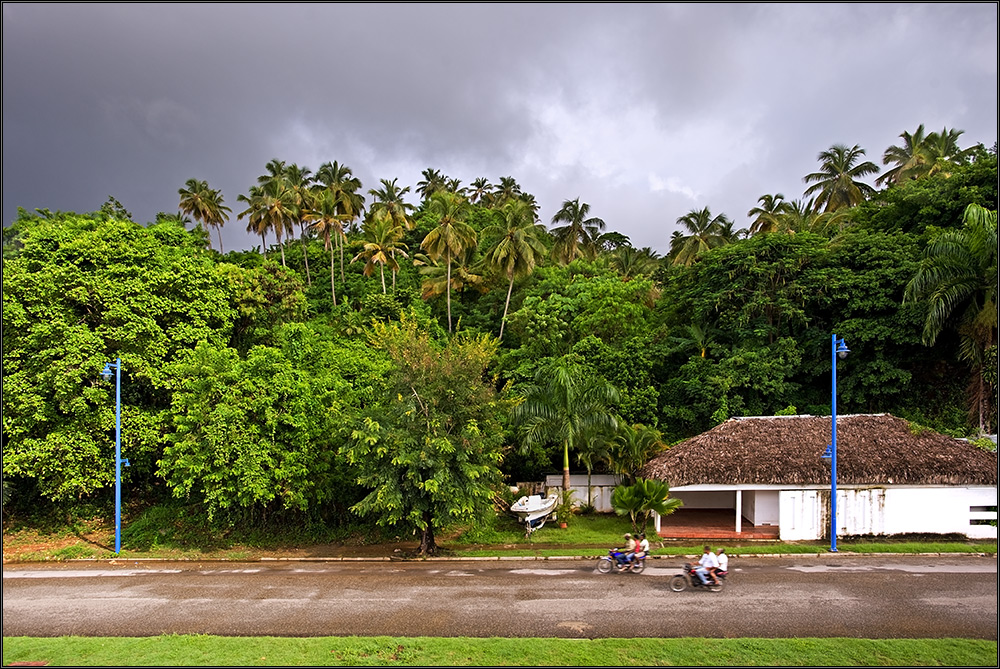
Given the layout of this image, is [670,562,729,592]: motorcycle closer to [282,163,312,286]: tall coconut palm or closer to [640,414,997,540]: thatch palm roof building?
[640,414,997,540]: thatch palm roof building

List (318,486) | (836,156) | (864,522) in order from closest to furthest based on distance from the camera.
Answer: (864,522), (318,486), (836,156)

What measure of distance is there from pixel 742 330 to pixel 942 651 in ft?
64.9

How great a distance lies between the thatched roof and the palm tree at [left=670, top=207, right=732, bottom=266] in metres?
24.4

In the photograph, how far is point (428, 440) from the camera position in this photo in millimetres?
18844

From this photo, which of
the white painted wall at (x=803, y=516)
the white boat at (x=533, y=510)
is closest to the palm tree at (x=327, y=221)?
the white boat at (x=533, y=510)

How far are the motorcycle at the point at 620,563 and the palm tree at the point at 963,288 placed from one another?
1499 centimetres

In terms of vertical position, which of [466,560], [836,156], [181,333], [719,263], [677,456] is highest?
[836,156]

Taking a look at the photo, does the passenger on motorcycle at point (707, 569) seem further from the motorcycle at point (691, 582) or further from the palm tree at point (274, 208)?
the palm tree at point (274, 208)

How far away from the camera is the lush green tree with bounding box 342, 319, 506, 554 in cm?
1884

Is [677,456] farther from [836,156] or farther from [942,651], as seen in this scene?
[836,156]

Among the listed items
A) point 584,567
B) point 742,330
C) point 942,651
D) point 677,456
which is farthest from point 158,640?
point 742,330

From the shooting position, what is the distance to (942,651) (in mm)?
10273

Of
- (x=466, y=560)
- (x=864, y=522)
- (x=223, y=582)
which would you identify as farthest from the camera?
(x=864, y=522)

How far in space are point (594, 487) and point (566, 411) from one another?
4.23 metres
